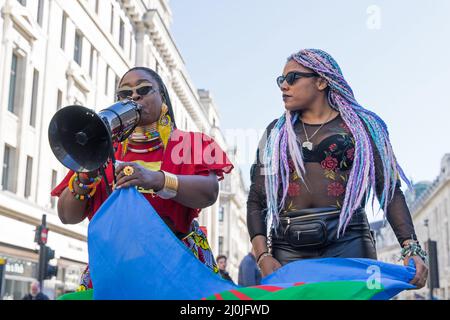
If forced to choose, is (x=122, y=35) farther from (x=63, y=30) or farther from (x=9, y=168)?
(x=9, y=168)

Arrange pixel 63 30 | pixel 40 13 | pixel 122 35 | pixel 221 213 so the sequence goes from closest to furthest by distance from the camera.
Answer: pixel 40 13 < pixel 63 30 < pixel 122 35 < pixel 221 213

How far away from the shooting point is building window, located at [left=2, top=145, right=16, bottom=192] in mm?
21188

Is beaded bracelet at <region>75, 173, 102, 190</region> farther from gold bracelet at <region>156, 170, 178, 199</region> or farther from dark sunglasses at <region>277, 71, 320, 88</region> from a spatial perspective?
dark sunglasses at <region>277, 71, 320, 88</region>

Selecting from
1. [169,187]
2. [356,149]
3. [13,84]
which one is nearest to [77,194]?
[169,187]

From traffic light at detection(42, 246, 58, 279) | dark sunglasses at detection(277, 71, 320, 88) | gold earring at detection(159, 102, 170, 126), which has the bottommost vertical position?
gold earring at detection(159, 102, 170, 126)

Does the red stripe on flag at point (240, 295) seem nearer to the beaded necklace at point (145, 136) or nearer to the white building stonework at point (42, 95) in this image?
the beaded necklace at point (145, 136)

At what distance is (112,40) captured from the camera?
3212 cm

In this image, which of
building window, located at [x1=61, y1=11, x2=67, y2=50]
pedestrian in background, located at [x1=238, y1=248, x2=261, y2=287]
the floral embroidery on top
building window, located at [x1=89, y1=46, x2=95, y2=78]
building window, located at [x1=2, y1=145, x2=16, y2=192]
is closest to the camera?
the floral embroidery on top

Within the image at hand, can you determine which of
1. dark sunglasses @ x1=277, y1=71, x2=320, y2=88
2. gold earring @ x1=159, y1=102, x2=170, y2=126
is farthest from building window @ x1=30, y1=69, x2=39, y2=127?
dark sunglasses @ x1=277, y1=71, x2=320, y2=88

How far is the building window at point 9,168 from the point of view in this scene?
21.2 m

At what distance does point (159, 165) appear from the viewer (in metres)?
3.14

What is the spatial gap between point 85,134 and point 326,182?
1111 millimetres

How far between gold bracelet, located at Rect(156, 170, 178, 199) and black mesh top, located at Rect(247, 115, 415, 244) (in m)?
0.64
